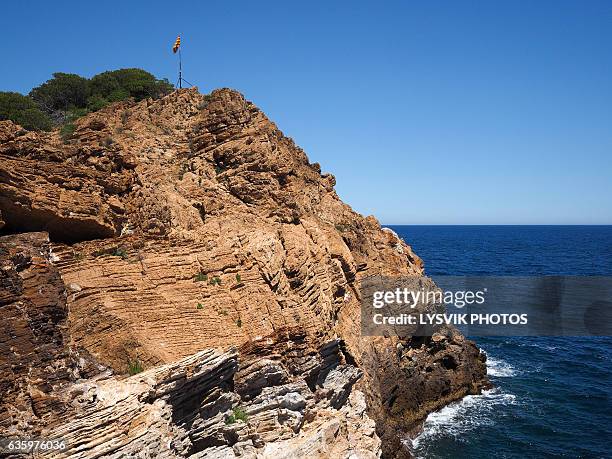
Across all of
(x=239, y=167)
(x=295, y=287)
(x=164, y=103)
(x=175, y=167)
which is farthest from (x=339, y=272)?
(x=164, y=103)

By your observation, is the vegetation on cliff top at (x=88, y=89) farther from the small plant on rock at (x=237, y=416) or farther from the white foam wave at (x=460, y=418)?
the white foam wave at (x=460, y=418)

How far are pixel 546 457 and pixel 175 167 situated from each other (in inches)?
998

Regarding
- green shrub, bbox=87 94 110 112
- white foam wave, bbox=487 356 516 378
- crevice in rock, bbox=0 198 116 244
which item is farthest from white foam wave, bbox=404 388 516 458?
green shrub, bbox=87 94 110 112

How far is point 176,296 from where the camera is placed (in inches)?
613

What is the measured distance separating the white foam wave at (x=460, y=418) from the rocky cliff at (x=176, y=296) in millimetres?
2581

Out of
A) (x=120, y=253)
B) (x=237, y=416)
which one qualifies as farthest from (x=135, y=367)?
(x=120, y=253)

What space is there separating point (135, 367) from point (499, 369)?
3324cm

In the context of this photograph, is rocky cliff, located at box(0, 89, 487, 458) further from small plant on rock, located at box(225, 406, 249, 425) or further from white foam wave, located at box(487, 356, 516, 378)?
white foam wave, located at box(487, 356, 516, 378)

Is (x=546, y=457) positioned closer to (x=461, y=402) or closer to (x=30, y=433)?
(x=461, y=402)

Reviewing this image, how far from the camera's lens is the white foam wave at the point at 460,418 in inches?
1046

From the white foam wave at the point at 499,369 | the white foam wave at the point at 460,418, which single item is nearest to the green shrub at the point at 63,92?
the white foam wave at the point at 460,418

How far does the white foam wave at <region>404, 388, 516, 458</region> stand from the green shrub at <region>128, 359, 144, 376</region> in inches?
725

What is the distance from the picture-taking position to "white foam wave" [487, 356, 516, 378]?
119ft

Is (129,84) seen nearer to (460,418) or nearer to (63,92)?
(63,92)
